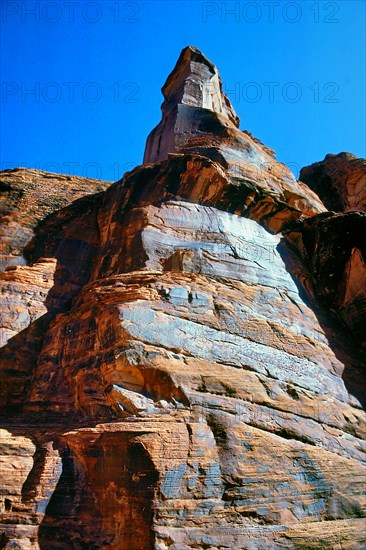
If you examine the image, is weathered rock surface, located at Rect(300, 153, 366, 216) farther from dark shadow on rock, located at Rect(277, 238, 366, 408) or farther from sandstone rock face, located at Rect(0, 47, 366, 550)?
dark shadow on rock, located at Rect(277, 238, 366, 408)

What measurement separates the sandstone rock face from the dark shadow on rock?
0.33 feet

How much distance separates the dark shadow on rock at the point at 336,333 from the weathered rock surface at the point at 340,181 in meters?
12.9

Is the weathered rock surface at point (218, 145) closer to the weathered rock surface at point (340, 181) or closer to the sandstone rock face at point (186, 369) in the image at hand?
the sandstone rock face at point (186, 369)

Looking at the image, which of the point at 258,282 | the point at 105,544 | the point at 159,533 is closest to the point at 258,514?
the point at 159,533

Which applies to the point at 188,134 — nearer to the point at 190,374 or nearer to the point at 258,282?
the point at 258,282

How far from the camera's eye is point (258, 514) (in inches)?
458

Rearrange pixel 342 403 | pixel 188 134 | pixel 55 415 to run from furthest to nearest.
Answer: pixel 188 134 < pixel 342 403 < pixel 55 415

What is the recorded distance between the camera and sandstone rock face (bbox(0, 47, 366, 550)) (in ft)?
37.1

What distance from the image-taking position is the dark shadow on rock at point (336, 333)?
17.0m

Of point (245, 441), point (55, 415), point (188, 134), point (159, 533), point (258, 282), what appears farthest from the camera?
point (188, 134)

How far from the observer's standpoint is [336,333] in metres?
18.5

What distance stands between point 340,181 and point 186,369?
25.7 meters

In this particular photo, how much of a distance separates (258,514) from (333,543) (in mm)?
2250

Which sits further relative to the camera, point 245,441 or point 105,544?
point 245,441
